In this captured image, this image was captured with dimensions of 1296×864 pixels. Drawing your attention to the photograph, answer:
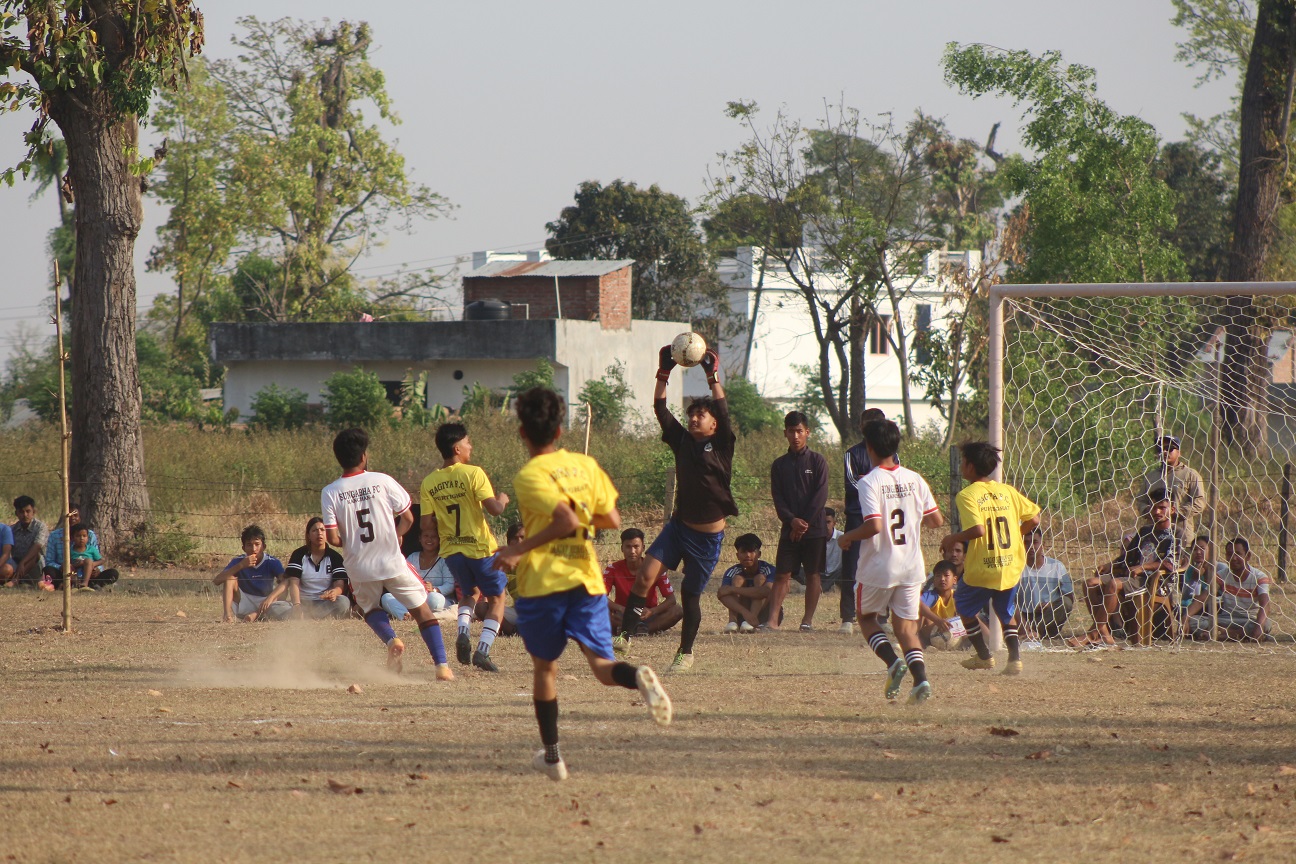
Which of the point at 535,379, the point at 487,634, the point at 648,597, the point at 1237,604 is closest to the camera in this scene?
the point at 487,634

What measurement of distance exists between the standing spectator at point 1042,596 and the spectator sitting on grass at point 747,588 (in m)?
2.29

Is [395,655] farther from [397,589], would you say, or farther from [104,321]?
[104,321]

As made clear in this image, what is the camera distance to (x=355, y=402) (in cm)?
3127

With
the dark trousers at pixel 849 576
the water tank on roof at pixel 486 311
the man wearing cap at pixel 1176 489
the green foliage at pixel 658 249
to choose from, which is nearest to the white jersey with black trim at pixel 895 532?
the dark trousers at pixel 849 576

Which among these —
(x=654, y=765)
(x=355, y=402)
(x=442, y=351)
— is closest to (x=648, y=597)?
(x=654, y=765)

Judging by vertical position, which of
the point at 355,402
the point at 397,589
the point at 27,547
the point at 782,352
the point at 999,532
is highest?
the point at 782,352

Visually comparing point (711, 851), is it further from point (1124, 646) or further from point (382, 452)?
point (382, 452)

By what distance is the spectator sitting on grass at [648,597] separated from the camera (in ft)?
39.2

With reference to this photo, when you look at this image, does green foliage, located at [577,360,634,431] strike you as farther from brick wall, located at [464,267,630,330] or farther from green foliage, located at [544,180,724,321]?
green foliage, located at [544,180,724,321]

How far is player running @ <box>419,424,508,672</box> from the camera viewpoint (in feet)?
29.4

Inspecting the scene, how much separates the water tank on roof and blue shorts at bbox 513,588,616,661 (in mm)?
33677

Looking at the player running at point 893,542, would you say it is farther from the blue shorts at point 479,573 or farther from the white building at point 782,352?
the white building at point 782,352

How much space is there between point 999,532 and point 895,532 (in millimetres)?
1371

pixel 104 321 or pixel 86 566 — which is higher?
pixel 104 321
